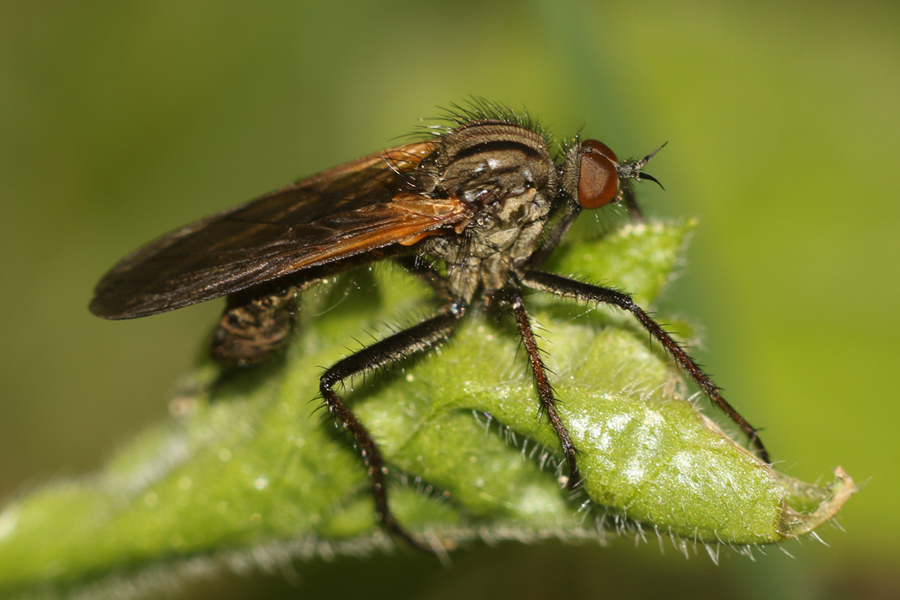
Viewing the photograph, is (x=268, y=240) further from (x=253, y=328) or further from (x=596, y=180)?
(x=596, y=180)

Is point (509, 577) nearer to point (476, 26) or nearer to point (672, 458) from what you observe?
point (672, 458)

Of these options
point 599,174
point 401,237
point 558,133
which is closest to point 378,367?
point 401,237

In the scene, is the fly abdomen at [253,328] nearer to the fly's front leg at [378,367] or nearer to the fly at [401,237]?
the fly at [401,237]

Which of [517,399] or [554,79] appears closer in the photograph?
[517,399]

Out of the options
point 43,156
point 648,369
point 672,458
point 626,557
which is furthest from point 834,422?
point 43,156

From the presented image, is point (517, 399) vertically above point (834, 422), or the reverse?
point (517, 399)

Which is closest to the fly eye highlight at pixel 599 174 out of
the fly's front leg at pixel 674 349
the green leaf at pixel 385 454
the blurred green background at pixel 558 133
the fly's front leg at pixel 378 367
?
the green leaf at pixel 385 454
